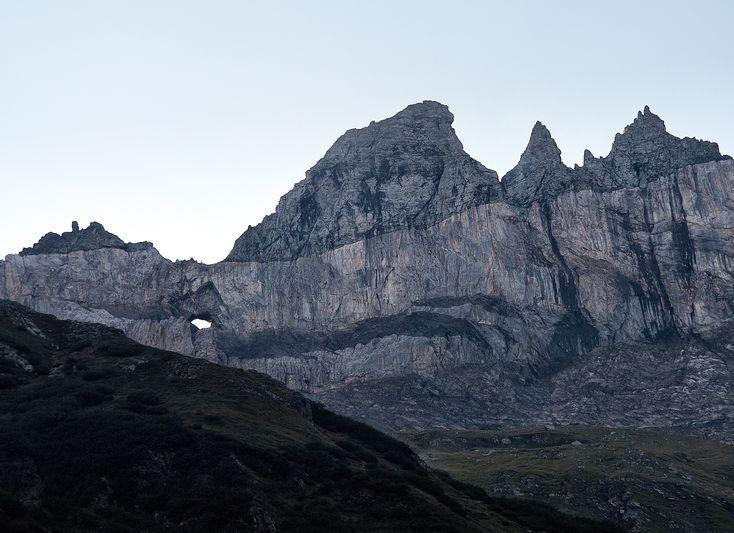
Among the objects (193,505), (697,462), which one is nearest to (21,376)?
(193,505)

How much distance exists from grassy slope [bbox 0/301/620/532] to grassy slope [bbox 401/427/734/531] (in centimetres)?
3123

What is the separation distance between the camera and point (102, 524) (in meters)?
65.9

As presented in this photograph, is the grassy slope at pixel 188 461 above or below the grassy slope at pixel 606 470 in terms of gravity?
above

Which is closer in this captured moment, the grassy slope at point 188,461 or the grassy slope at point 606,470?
the grassy slope at point 188,461

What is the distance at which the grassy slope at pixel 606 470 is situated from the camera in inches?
5266

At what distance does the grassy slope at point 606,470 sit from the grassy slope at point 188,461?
3123cm

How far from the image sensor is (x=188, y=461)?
79.7 metres

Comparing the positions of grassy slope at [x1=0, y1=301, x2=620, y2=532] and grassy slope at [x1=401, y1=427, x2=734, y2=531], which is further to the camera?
grassy slope at [x1=401, y1=427, x2=734, y2=531]

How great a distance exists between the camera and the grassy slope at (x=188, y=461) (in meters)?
70.6

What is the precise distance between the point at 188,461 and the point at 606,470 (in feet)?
324

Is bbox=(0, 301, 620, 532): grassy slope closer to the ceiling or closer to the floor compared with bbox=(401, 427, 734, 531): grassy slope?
closer to the ceiling

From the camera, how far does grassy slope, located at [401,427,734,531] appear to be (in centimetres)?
13375

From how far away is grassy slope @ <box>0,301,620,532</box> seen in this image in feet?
232

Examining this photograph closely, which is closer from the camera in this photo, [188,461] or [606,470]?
[188,461]
